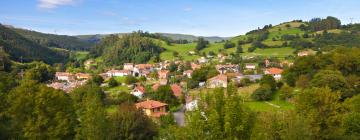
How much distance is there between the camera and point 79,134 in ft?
60.0

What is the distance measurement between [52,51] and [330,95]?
152159 mm

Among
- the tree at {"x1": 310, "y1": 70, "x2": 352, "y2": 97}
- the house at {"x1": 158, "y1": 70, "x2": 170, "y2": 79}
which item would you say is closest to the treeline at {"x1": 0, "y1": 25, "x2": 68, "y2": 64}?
the house at {"x1": 158, "y1": 70, "x2": 170, "y2": 79}

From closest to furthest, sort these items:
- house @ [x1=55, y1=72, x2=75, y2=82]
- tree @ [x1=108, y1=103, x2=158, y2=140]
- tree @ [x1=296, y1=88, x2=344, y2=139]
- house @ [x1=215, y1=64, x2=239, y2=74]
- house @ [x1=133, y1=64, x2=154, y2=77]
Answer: tree @ [x1=296, y1=88, x2=344, y2=139] < tree @ [x1=108, y1=103, x2=158, y2=140] < house @ [x1=215, y1=64, x2=239, y2=74] < house @ [x1=55, y1=72, x2=75, y2=82] < house @ [x1=133, y1=64, x2=154, y2=77]

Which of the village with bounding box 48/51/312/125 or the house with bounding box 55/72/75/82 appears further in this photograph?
the house with bounding box 55/72/75/82

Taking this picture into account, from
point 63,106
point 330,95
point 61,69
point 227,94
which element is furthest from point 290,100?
point 61,69

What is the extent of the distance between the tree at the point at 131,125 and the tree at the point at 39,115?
7.73 ft

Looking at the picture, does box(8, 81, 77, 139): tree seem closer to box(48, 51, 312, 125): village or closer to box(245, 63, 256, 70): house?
box(48, 51, 312, 125): village

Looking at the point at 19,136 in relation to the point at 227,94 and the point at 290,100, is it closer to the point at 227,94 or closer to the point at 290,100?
the point at 227,94

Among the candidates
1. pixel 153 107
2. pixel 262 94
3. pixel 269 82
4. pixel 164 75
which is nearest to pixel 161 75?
pixel 164 75

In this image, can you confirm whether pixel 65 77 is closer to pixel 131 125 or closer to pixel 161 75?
pixel 161 75

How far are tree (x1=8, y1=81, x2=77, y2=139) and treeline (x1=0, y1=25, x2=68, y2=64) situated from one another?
90754 millimetres

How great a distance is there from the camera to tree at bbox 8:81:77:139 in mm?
18781

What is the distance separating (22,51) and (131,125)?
11277 centimetres

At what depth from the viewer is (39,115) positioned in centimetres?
1900
